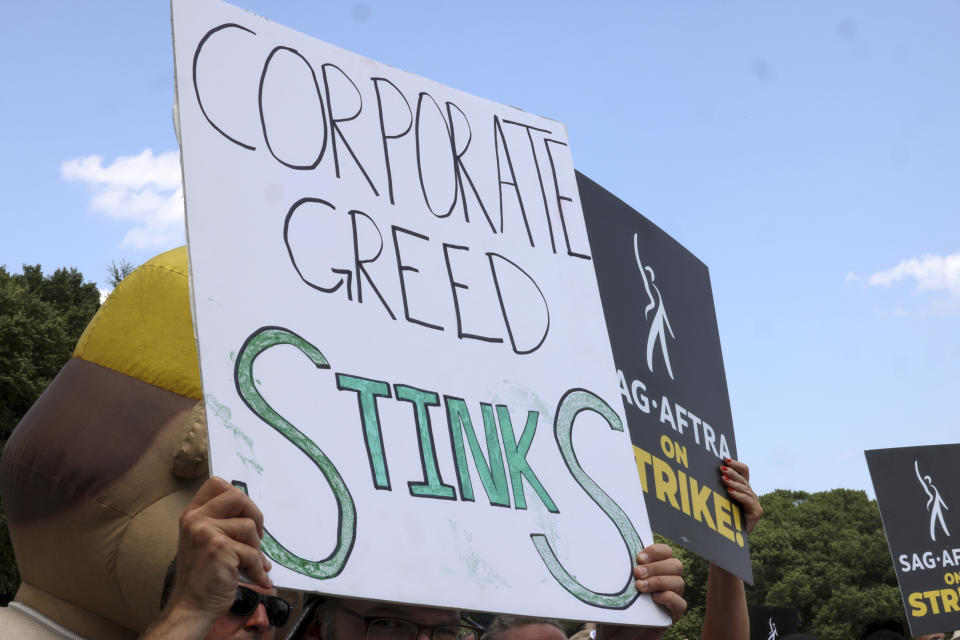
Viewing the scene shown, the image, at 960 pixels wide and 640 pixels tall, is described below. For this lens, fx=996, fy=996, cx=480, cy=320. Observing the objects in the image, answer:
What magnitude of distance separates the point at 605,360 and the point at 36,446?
170 centimetres

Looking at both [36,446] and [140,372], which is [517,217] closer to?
[140,372]

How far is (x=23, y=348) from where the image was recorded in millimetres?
19656

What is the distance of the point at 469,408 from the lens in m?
2.14

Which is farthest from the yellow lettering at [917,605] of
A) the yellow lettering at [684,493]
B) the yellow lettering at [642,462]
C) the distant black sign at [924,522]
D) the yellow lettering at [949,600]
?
the yellow lettering at [642,462]

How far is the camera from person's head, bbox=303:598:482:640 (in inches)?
89.4

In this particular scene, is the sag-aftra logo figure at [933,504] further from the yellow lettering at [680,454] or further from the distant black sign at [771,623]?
the yellow lettering at [680,454]

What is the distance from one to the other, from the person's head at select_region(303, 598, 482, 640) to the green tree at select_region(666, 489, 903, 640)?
33.3m

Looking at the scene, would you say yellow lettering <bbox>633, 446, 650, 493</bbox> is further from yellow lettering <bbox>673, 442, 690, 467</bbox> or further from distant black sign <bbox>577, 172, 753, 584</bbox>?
yellow lettering <bbox>673, 442, 690, 467</bbox>

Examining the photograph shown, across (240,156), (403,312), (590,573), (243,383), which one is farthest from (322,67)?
(590,573)

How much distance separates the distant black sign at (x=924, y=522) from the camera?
5.84 metres

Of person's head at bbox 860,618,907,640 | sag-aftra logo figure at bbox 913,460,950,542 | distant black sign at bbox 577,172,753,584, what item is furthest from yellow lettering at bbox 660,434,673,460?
person's head at bbox 860,618,907,640

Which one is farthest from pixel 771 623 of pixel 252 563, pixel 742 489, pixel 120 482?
pixel 252 563

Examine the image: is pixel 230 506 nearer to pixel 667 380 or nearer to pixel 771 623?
pixel 667 380

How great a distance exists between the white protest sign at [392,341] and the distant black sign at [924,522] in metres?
4.19
